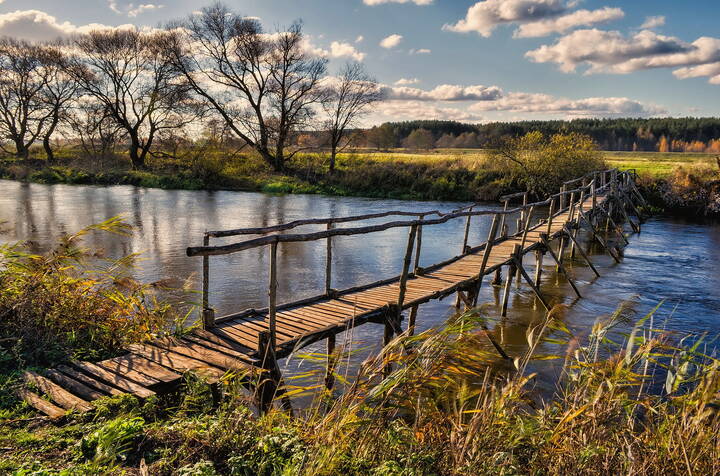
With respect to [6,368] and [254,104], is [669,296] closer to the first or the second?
[6,368]

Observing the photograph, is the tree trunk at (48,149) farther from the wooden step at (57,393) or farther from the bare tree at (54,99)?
the wooden step at (57,393)

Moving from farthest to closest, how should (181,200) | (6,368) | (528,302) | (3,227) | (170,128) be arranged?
(170,128)
(181,200)
(3,227)
(528,302)
(6,368)

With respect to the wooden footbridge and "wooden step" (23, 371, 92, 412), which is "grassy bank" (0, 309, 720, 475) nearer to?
"wooden step" (23, 371, 92, 412)

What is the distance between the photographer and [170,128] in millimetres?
44562

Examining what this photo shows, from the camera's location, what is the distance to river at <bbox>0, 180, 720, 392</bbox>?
1245 cm

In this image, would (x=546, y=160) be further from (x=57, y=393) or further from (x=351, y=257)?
(x=57, y=393)

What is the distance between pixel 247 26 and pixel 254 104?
19.1 ft

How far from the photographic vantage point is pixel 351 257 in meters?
18.2

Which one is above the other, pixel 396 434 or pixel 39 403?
pixel 396 434

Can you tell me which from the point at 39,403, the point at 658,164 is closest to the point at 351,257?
the point at 39,403

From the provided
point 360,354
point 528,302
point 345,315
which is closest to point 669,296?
point 528,302

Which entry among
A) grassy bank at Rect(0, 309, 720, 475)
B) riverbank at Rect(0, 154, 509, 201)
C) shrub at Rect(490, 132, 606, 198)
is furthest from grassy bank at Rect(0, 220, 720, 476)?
riverbank at Rect(0, 154, 509, 201)

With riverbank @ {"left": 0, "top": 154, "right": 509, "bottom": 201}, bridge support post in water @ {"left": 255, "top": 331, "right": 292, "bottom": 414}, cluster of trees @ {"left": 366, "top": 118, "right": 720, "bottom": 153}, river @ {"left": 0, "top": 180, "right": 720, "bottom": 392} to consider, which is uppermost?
cluster of trees @ {"left": 366, "top": 118, "right": 720, "bottom": 153}

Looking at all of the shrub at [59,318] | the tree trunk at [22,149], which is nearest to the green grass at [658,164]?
the shrub at [59,318]
